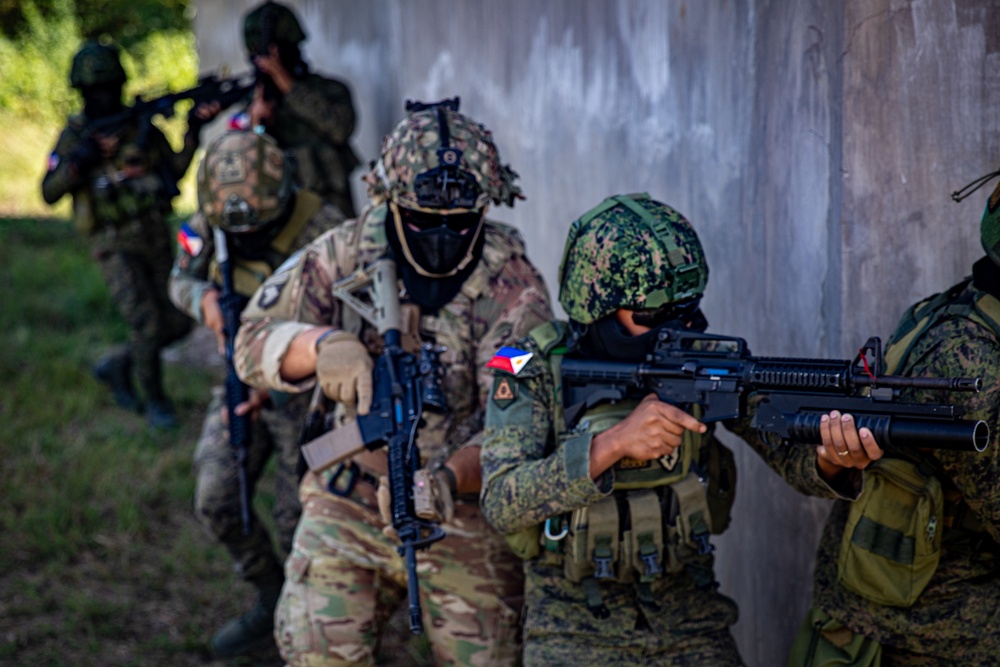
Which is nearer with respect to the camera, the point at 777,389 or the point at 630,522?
the point at 777,389

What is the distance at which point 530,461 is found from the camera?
2.86 m

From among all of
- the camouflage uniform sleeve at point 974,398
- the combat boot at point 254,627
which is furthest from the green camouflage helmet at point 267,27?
the camouflage uniform sleeve at point 974,398

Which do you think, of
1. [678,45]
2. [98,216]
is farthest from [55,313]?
[678,45]

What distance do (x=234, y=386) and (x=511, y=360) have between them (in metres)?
2.01

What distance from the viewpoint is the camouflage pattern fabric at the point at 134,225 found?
7598mm

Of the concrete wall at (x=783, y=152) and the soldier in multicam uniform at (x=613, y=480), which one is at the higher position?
the concrete wall at (x=783, y=152)

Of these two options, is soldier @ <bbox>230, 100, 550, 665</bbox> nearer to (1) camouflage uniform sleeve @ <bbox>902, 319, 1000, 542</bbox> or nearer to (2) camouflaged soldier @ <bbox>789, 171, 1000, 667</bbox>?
(2) camouflaged soldier @ <bbox>789, 171, 1000, 667</bbox>

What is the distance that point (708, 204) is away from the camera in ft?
12.7

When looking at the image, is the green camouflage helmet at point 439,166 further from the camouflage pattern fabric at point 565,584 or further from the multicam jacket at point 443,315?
the camouflage pattern fabric at point 565,584

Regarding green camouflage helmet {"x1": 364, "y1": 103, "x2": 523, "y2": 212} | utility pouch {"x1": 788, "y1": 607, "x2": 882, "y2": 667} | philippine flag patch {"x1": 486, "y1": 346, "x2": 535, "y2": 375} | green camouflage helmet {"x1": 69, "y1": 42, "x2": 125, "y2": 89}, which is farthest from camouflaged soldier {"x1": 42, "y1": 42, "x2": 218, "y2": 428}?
utility pouch {"x1": 788, "y1": 607, "x2": 882, "y2": 667}

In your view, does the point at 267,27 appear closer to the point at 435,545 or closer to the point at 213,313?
the point at 213,313

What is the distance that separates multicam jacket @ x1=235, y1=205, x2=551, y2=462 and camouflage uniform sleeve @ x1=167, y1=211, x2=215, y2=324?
1.39 m

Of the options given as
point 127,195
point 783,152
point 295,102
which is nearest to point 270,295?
point 783,152

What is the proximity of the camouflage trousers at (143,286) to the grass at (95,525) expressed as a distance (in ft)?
1.21
